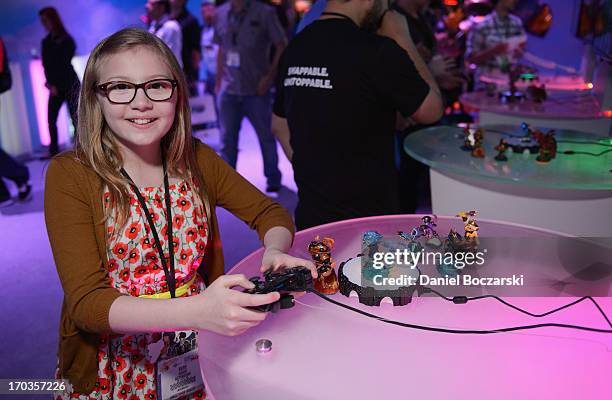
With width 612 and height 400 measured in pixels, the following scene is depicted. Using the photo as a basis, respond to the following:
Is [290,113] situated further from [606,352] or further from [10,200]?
[10,200]

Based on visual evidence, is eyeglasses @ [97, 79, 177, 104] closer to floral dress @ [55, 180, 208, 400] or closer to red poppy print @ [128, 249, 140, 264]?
floral dress @ [55, 180, 208, 400]

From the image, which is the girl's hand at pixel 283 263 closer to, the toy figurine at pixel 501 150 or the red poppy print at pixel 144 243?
the red poppy print at pixel 144 243

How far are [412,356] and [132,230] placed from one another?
71cm

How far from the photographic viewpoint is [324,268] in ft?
4.22

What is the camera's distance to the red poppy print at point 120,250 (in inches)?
53.6

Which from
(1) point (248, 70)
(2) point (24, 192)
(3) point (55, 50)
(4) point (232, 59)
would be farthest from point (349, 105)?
(3) point (55, 50)

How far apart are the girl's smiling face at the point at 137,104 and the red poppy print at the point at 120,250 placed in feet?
0.79

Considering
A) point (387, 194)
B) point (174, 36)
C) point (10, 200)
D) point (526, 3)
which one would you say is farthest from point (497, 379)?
point (526, 3)

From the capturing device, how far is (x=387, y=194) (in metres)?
2.08

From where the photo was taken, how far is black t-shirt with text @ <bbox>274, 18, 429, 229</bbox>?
189 centimetres

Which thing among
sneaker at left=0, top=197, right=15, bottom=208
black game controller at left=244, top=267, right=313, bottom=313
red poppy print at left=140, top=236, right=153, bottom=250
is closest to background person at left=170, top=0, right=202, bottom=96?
sneaker at left=0, top=197, right=15, bottom=208

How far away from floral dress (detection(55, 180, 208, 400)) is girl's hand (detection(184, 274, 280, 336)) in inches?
14.4

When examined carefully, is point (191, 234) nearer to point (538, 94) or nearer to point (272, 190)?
point (538, 94)

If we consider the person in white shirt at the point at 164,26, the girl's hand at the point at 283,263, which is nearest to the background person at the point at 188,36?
the person in white shirt at the point at 164,26
